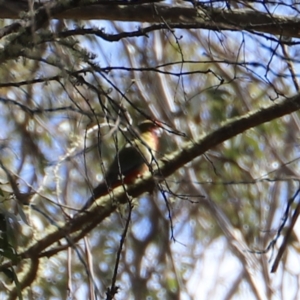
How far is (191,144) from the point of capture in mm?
3078

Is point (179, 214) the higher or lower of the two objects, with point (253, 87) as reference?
lower

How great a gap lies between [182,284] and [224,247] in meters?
0.41

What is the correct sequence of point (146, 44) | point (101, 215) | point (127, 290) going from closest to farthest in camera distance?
point (101, 215) → point (127, 290) → point (146, 44)

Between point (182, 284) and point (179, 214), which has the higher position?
point (179, 214)

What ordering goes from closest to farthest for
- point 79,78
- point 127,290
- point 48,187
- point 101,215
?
1. point 79,78
2. point 101,215
3. point 48,187
4. point 127,290

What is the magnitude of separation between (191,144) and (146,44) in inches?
64.1

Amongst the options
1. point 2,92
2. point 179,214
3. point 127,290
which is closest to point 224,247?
point 179,214

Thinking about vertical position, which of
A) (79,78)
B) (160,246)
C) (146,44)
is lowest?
(79,78)

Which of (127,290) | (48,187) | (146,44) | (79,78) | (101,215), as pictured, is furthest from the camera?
(146,44)

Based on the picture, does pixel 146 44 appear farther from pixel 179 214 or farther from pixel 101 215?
pixel 101 215

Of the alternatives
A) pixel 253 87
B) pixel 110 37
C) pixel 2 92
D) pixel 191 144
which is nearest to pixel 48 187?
pixel 2 92

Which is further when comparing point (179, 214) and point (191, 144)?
point (179, 214)

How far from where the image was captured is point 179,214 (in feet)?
15.6

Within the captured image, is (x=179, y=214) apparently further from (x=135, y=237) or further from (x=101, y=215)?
(x=101, y=215)
